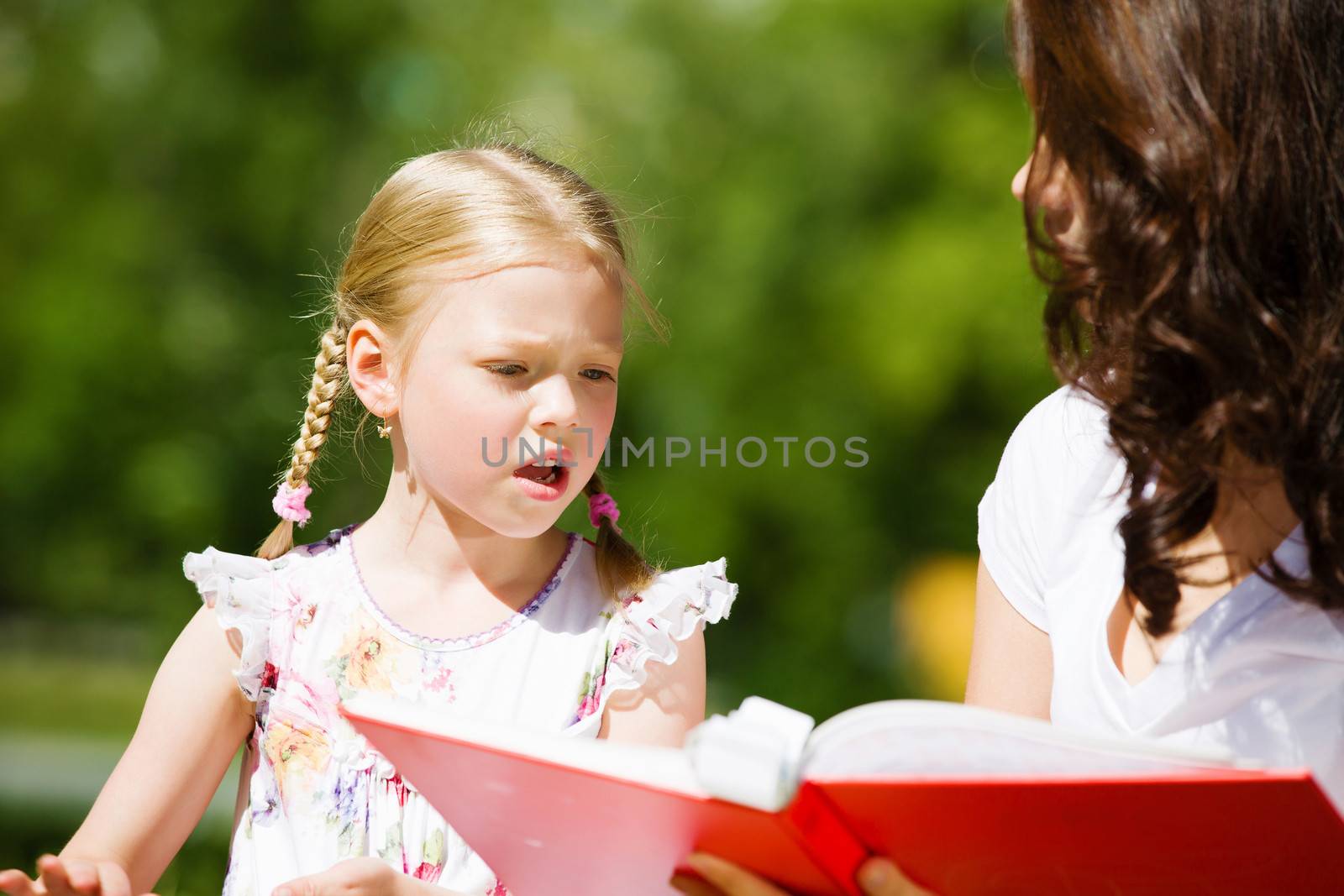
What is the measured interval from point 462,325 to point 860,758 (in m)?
0.85

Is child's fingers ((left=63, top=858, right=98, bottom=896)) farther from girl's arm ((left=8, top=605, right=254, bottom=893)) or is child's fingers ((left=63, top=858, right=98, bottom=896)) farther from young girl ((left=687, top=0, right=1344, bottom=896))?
young girl ((left=687, top=0, right=1344, bottom=896))

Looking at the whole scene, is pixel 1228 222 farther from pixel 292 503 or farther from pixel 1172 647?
pixel 292 503

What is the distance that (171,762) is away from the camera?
167 cm

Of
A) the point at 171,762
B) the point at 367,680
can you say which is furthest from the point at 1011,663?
the point at 171,762

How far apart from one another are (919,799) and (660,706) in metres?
0.71

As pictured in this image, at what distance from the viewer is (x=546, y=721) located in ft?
5.68

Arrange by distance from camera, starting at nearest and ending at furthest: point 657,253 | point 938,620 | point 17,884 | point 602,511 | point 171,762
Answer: point 17,884 < point 171,762 < point 602,511 < point 657,253 < point 938,620

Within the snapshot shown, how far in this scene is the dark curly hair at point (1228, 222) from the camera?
134 centimetres

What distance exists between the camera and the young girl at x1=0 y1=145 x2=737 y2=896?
1.68m

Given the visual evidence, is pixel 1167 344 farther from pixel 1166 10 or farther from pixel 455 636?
pixel 455 636

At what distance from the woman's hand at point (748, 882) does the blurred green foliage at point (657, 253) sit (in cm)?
795

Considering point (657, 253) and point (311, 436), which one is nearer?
point (311, 436)

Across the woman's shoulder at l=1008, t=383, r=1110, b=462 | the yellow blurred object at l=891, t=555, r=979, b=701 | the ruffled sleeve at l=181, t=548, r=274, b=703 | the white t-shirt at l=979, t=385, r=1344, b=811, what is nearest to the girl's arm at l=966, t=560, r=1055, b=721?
the white t-shirt at l=979, t=385, r=1344, b=811

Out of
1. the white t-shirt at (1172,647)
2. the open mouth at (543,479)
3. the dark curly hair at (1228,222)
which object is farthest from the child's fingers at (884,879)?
the open mouth at (543,479)
